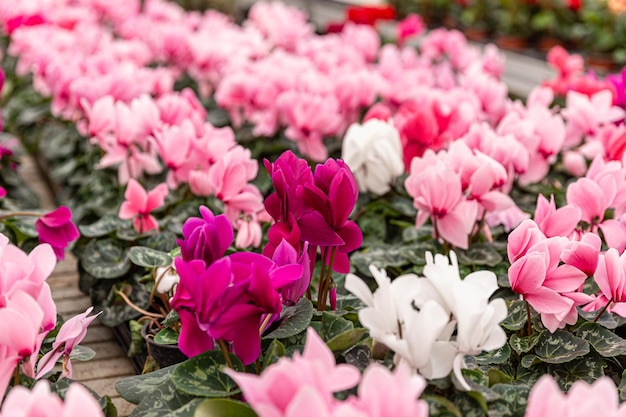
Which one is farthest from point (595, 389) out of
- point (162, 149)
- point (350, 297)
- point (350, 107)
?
point (350, 107)

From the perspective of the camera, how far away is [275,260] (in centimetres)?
151

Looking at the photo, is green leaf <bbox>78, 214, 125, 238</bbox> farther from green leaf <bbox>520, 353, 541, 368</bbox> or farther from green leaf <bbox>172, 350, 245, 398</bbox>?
green leaf <bbox>520, 353, 541, 368</bbox>

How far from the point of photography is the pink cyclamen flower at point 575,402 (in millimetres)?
1035

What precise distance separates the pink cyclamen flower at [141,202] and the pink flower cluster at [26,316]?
86cm

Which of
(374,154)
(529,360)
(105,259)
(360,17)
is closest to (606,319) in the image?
(529,360)

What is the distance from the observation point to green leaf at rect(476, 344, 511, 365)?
5.50 ft

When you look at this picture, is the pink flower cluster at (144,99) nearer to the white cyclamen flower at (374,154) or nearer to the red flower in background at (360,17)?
the white cyclamen flower at (374,154)

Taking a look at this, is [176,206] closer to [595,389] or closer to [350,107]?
[350,107]

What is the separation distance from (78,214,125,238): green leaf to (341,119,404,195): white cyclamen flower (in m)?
0.62

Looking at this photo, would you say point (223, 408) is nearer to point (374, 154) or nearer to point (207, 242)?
point (207, 242)

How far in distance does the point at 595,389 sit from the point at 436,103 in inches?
75.7

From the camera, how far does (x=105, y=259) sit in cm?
246

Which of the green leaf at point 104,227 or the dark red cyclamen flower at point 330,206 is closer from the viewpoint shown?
the dark red cyclamen flower at point 330,206

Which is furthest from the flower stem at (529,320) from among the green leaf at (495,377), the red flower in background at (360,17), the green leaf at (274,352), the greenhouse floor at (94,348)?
the red flower in background at (360,17)
